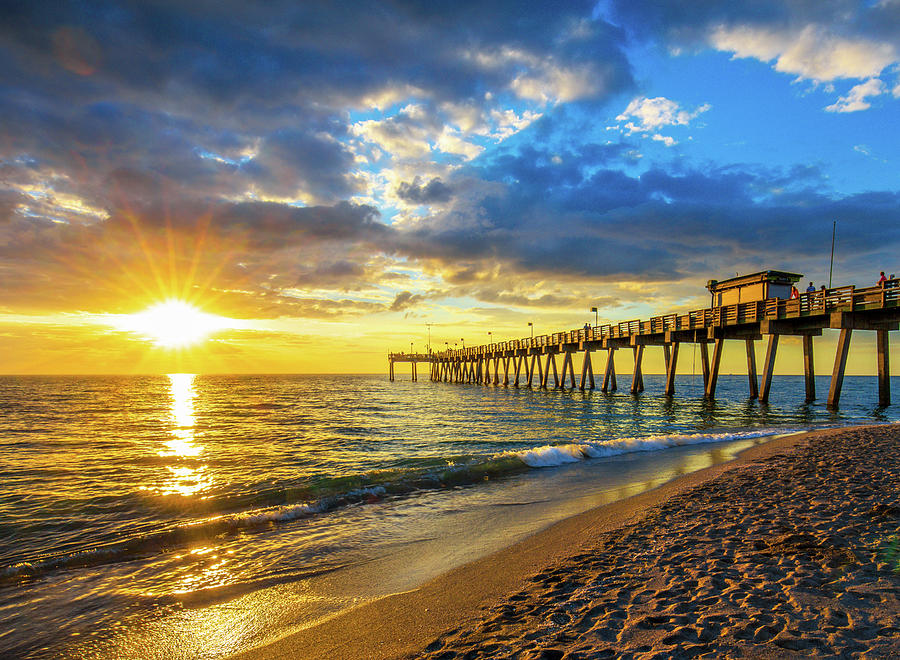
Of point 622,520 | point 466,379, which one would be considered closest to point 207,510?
point 622,520

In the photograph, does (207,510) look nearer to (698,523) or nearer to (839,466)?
(698,523)

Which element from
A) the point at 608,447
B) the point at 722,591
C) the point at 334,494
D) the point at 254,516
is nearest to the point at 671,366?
the point at 608,447

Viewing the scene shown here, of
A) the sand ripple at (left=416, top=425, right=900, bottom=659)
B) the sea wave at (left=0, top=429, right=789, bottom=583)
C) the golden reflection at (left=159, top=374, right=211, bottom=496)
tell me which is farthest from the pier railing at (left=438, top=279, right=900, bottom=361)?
the golden reflection at (left=159, top=374, right=211, bottom=496)

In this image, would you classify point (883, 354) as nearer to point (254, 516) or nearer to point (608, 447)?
point (608, 447)

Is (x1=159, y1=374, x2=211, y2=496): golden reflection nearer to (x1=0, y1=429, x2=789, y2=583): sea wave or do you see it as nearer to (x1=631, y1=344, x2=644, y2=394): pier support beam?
(x1=0, y1=429, x2=789, y2=583): sea wave

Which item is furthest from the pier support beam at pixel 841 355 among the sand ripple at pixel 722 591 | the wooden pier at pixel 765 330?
the sand ripple at pixel 722 591

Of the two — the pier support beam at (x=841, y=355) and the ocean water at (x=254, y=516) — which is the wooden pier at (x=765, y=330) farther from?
the ocean water at (x=254, y=516)

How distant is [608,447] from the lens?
44.9 feet

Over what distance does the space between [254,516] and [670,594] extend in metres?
6.31

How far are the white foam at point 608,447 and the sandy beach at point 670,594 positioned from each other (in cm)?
540

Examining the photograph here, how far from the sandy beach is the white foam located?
17.7 ft

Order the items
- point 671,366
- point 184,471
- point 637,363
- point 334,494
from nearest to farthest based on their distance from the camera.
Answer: point 334,494, point 184,471, point 671,366, point 637,363

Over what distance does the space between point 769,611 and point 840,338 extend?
2375cm

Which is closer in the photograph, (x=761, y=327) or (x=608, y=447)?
(x=608, y=447)
